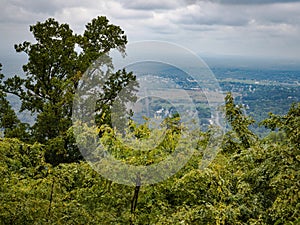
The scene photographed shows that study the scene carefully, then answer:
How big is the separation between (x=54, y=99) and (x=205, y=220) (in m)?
12.1

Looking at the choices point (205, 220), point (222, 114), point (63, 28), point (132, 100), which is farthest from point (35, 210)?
point (63, 28)

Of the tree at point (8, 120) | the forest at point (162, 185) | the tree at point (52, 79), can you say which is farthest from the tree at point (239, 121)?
the tree at point (8, 120)

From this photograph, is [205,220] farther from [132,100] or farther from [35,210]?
[132,100]

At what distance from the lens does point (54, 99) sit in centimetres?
1536

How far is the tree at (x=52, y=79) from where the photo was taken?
14898 mm

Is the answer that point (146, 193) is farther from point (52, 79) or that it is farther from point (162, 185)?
point (52, 79)

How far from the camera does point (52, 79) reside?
15.0 m

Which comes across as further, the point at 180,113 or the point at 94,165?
the point at 180,113

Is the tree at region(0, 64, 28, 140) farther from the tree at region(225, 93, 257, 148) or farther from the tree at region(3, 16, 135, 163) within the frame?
the tree at region(225, 93, 257, 148)

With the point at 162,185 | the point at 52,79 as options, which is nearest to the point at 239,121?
the point at 162,185

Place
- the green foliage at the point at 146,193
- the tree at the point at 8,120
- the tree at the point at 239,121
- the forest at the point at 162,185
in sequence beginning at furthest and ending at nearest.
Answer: the tree at the point at 8,120 → the tree at the point at 239,121 → the green foliage at the point at 146,193 → the forest at the point at 162,185

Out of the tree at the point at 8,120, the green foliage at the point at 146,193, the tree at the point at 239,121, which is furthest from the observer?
the tree at the point at 8,120

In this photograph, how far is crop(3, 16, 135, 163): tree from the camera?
48.9 ft

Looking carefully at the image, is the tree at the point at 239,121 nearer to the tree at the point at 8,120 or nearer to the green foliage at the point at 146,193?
the green foliage at the point at 146,193
